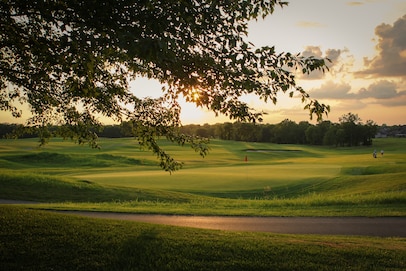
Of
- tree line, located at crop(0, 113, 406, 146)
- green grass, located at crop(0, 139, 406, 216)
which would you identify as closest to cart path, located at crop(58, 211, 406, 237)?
green grass, located at crop(0, 139, 406, 216)

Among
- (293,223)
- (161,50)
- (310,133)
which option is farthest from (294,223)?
(310,133)

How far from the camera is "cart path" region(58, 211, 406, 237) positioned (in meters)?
13.0

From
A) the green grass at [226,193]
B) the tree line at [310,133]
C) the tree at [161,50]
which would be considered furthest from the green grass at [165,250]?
the tree line at [310,133]

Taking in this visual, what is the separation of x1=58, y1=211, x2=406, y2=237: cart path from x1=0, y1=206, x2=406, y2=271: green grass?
267cm

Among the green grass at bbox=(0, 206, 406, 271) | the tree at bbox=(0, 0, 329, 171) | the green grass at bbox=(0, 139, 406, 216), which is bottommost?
the green grass at bbox=(0, 139, 406, 216)

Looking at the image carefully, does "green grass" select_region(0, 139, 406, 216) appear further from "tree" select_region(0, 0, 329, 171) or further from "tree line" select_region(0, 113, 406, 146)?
"tree line" select_region(0, 113, 406, 146)

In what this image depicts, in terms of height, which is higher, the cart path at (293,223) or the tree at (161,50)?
the tree at (161,50)

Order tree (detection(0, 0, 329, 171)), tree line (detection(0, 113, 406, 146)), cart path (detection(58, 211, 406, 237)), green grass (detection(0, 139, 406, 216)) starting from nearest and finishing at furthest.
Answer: tree (detection(0, 0, 329, 171)), cart path (detection(58, 211, 406, 237)), green grass (detection(0, 139, 406, 216)), tree line (detection(0, 113, 406, 146))

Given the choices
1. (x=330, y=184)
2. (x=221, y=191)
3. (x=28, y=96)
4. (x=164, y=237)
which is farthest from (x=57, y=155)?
(x=164, y=237)

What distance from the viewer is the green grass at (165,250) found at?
756 cm

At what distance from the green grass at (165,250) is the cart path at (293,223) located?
2668 millimetres

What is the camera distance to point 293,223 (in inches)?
558

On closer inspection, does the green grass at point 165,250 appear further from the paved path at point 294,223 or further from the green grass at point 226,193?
the green grass at point 226,193

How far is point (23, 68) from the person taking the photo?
10711 millimetres
